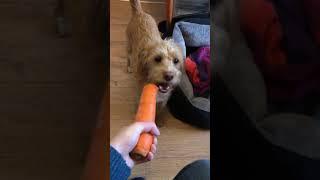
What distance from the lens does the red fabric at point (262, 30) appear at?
0.85 ft

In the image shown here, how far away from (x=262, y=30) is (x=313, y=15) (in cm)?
4

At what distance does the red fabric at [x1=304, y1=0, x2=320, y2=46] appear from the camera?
0.86 feet

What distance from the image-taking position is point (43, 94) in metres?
0.38

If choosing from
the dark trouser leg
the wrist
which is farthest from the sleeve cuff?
the dark trouser leg

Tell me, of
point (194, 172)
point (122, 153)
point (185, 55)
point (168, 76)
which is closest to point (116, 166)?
point (122, 153)

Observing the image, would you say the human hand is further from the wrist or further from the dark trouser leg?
the dark trouser leg

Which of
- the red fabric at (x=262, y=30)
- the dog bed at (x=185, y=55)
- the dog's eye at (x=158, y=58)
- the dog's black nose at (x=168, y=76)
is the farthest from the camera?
the dog's eye at (x=158, y=58)

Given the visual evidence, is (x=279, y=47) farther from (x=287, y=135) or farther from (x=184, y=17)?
(x=184, y=17)

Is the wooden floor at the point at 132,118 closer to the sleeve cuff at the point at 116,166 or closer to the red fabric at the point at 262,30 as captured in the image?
the sleeve cuff at the point at 116,166

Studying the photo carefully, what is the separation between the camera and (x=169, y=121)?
33.5 inches

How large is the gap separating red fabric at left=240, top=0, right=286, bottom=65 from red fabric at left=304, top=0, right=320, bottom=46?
24 mm

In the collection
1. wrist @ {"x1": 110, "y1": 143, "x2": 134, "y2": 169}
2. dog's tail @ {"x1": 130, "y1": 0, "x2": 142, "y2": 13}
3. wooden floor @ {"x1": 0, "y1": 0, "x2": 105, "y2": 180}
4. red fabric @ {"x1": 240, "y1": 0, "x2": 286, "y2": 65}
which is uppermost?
dog's tail @ {"x1": 130, "y1": 0, "x2": 142, "y2": 13}

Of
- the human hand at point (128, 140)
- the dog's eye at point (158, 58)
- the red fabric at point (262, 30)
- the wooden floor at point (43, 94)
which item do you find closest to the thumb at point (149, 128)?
the human hand at point (128, 140)

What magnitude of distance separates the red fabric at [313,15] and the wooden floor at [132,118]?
0.73 feet
